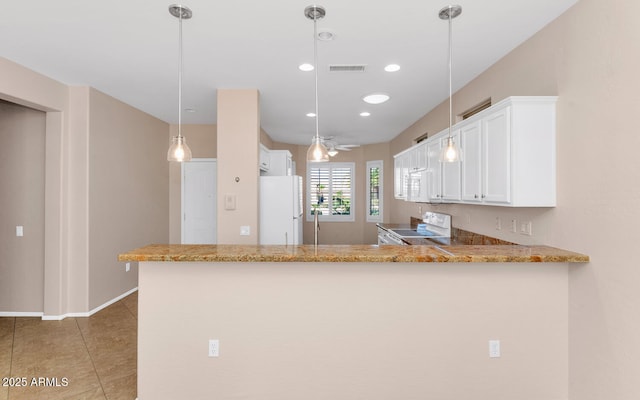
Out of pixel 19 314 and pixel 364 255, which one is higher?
pixel 364 255

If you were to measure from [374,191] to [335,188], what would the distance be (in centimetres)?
93

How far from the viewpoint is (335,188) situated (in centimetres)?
821

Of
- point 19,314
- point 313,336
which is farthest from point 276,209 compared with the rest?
point 19,314

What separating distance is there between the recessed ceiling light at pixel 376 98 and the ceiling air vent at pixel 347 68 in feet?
2.83

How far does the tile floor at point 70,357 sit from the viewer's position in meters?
2.53

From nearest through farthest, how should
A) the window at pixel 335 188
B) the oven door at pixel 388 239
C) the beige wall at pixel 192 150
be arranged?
the oven door at pixel 388 239 → the beige wall at pixel 192 150 → the window at pixel 335 188

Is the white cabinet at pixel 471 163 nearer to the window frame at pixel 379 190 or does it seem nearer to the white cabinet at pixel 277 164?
the white cabinet at pixel 277 164

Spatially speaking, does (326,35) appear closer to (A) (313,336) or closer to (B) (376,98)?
(B) (376,98)

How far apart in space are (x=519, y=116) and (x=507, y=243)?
1164mm

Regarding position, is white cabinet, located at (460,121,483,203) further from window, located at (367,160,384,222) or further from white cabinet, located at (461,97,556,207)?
window, located at (367,160,384,222)

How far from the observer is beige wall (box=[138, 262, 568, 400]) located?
→ 2.32 m

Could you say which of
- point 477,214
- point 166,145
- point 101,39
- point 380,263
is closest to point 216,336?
point 380,263

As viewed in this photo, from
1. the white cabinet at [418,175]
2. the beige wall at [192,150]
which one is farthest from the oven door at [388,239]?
the beige wall at [192,150]

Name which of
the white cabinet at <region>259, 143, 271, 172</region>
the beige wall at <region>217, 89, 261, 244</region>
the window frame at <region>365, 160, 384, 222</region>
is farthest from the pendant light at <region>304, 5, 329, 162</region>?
the window frame at <region>365, 160, 384, 222</region>
